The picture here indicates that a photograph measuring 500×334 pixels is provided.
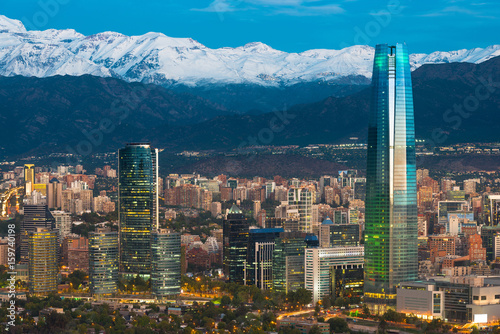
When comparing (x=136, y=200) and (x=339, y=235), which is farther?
(x=136, y=200)

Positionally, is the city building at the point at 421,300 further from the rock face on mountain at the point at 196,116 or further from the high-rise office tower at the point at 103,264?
the rock face on mountain at the point at 196,116

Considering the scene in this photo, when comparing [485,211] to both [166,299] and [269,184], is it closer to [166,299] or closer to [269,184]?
[269,184]

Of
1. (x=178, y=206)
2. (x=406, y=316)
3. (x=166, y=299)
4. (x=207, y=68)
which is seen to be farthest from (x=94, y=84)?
(x=406, y=316)

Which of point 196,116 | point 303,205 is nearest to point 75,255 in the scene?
point 303,205

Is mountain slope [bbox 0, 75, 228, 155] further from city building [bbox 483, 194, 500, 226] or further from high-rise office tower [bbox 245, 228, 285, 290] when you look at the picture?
high-rise office tower [bbox 245, 228, 285, 290]

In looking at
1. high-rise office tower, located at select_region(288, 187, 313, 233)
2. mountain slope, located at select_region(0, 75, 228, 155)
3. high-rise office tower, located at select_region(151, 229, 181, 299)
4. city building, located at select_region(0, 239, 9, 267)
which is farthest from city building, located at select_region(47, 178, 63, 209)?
high-rise office tower, located at select_region(151, 229, 181, 299)

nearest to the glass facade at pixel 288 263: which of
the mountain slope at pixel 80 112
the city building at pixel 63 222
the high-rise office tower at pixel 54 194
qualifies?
the city building at pixel 63 222

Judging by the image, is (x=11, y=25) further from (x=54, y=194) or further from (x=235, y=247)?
(x=235, y=247)
